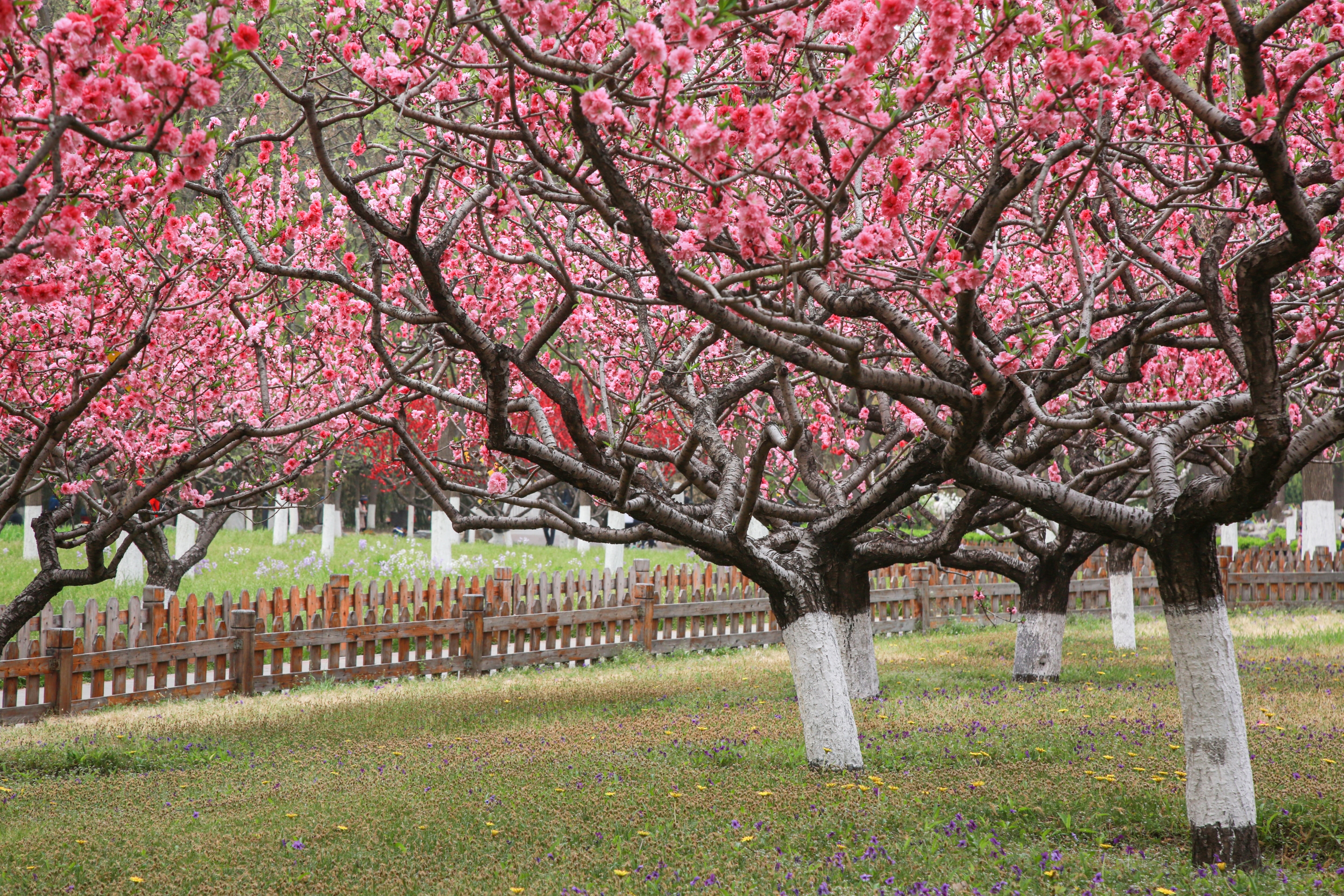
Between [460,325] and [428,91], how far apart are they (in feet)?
4.83

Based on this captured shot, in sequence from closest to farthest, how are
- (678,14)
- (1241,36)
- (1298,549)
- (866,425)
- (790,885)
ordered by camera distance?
1. (678,14)
2. (1241,36)
3. (790,885)
4. (866,425)
5. (1298,549)

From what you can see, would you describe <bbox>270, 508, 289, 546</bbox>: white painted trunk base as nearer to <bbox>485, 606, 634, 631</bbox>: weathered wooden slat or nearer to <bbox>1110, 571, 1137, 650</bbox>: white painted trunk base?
<bbox>485, 606, 634, 631</bbox>: weathered wooden slat

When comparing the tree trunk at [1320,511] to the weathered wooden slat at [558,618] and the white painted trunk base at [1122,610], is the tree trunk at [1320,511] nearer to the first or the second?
the white painted trunk base at [1122,610]

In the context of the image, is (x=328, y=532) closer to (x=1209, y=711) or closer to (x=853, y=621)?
(x=853, y=621)

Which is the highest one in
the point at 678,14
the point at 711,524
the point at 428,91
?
the point at 428,91

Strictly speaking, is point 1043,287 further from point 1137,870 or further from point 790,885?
point 790,885

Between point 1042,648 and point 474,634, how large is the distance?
6693mm

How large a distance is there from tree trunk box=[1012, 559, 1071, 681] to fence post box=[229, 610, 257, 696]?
828 cm

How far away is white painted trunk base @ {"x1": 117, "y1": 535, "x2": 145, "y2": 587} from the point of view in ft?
52.1

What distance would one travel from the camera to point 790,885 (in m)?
4.34

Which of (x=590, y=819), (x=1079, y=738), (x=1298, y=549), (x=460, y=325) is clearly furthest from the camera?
(x=1298, y=549)

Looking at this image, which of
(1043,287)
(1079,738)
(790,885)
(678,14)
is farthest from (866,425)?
(678,14)

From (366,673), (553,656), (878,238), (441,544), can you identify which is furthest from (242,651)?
(878,238)

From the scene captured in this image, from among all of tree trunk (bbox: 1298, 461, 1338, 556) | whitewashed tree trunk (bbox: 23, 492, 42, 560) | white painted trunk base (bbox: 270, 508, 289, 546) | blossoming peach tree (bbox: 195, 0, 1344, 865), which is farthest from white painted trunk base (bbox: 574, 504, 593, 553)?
blossoming peach tree (bbox: 195, 0, 1344, 865)
